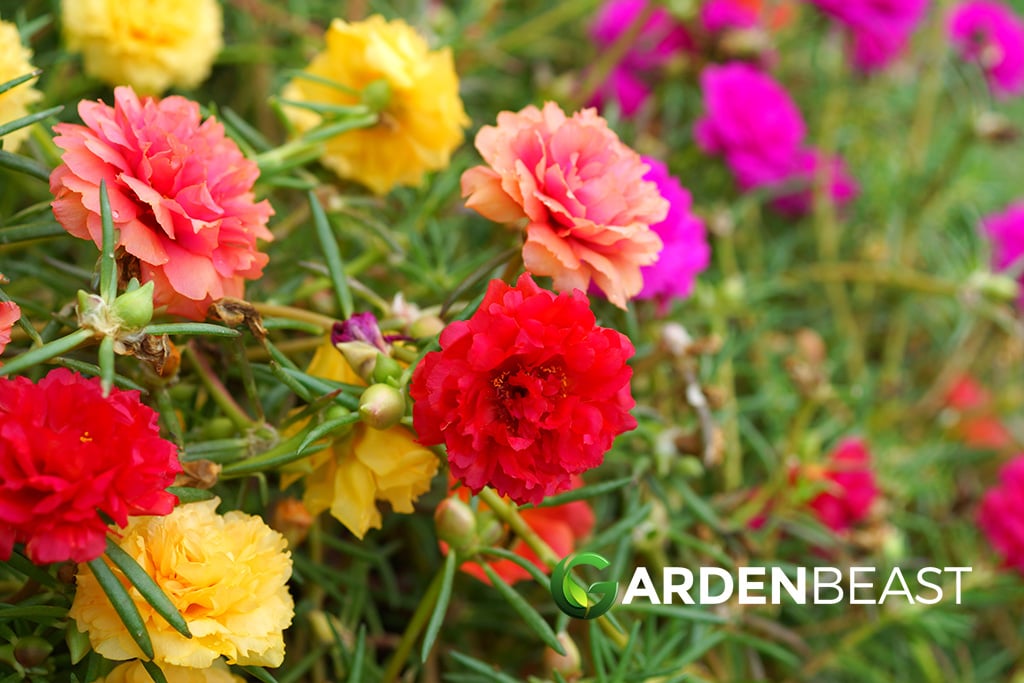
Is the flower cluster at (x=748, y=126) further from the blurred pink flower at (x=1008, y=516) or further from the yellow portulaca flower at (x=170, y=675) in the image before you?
the yellow portulaca flower at (x=170, y=675)

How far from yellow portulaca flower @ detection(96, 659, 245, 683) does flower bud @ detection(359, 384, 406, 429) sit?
134 millimetres

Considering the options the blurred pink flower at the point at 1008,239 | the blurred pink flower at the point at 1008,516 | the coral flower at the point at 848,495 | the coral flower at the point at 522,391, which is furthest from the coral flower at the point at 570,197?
the blurred pink flower at the point at 1008,239

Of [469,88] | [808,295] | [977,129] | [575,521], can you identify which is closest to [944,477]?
[808,295]

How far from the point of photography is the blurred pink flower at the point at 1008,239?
0.95 m

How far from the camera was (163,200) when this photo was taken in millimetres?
398

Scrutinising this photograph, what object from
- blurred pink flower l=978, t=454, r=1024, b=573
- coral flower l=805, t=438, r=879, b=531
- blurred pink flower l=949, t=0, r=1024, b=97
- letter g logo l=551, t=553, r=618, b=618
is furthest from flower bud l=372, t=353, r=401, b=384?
blurred pink flower l=949, t=0, r=1024, b=97

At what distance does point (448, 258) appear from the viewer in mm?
679

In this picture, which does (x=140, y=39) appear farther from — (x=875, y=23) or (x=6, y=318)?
(x=875, y=23)

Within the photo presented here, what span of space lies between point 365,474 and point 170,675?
0.12 metres

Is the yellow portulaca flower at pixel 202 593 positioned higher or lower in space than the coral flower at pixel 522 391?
lower

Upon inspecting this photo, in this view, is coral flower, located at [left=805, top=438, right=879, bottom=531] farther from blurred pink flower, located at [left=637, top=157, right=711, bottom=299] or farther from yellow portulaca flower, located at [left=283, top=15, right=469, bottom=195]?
yellow portulaca flower, located at [left=283, top=15, right=469, bottom=195]

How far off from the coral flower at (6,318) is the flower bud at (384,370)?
15 cm

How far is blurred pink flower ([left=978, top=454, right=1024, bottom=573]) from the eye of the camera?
77 centimetres

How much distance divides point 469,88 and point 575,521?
1.53 ft
